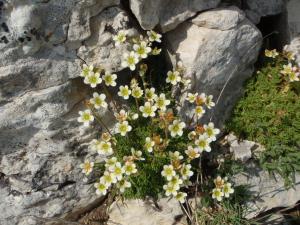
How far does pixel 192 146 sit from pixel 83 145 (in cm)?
115

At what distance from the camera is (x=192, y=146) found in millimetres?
4199

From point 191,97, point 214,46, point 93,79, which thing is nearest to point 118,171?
point 93,79

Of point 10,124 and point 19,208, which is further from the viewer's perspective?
point 19,208

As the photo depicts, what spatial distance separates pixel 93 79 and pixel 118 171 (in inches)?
34.9

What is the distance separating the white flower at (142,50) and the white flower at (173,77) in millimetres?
374

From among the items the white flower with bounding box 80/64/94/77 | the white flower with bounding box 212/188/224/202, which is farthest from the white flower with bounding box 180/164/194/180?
the white flower with bounding box 80/64/94/77

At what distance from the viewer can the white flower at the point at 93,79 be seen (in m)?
3.89

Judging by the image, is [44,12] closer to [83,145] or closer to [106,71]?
[106,71]

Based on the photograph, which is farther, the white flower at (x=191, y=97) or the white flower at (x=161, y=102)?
the white flower at (x=191, y=97)

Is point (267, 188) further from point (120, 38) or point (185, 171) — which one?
point (120, 38)

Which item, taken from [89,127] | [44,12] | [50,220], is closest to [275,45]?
[89,127]

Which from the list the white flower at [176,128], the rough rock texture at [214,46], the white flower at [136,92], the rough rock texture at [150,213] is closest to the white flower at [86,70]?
the white flower at [136,92]

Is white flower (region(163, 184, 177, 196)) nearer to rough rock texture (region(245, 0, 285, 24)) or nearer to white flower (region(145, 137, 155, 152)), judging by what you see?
white flower (region(145, 137, 155, 152))

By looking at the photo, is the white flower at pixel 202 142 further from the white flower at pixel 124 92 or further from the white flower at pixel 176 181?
the white flower at pixel 124 92
